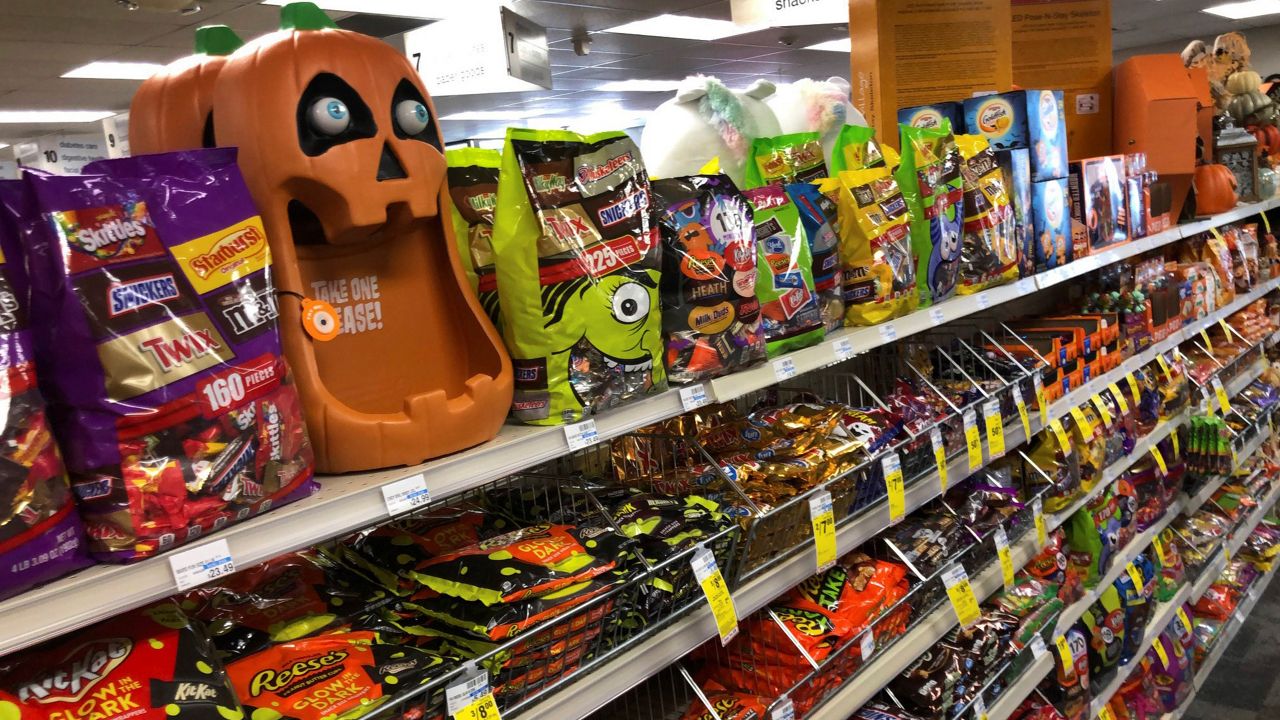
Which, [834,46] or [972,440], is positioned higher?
[834,46]

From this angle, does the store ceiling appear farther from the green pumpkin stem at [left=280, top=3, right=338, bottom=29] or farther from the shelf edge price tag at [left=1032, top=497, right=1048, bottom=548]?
the green pumpkin stem at [left=280, top=3, right=338, bottom=29]

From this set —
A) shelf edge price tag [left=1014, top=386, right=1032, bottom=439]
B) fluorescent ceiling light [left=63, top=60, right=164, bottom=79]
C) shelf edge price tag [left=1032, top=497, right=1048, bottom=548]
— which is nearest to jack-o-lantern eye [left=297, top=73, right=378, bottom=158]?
shelf edge price tag [left=1014, top=386, right=1032, bottom=439]

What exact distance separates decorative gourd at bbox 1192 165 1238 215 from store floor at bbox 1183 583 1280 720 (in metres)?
1.91

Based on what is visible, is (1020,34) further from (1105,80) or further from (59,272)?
(59,272)

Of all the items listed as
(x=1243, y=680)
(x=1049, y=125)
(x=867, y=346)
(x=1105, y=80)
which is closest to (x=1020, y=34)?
(x=1105, y=80)

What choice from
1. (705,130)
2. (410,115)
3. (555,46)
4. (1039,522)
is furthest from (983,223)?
(555,46)

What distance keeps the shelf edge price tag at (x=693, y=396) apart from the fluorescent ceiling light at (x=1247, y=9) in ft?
40.8

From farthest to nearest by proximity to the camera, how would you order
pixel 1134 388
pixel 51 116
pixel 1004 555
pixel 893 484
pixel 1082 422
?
1. pixel 51 116
2. pixel 1134 388
3. pixel 1082 422
4. pixel 1004 555
5. pixel 893 484

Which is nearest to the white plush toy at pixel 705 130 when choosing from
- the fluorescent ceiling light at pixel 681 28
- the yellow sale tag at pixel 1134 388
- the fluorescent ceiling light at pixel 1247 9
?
the yellow sale tag at pixel 1134 388

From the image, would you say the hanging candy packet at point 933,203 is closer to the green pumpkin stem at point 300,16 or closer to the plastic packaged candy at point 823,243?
the plastic packaged candy at point 823,243

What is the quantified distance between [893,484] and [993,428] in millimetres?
537

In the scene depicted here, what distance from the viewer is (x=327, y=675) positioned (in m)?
1.11

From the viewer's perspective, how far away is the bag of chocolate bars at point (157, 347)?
2.89 ft

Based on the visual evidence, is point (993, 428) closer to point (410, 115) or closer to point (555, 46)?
point (410, 115)
